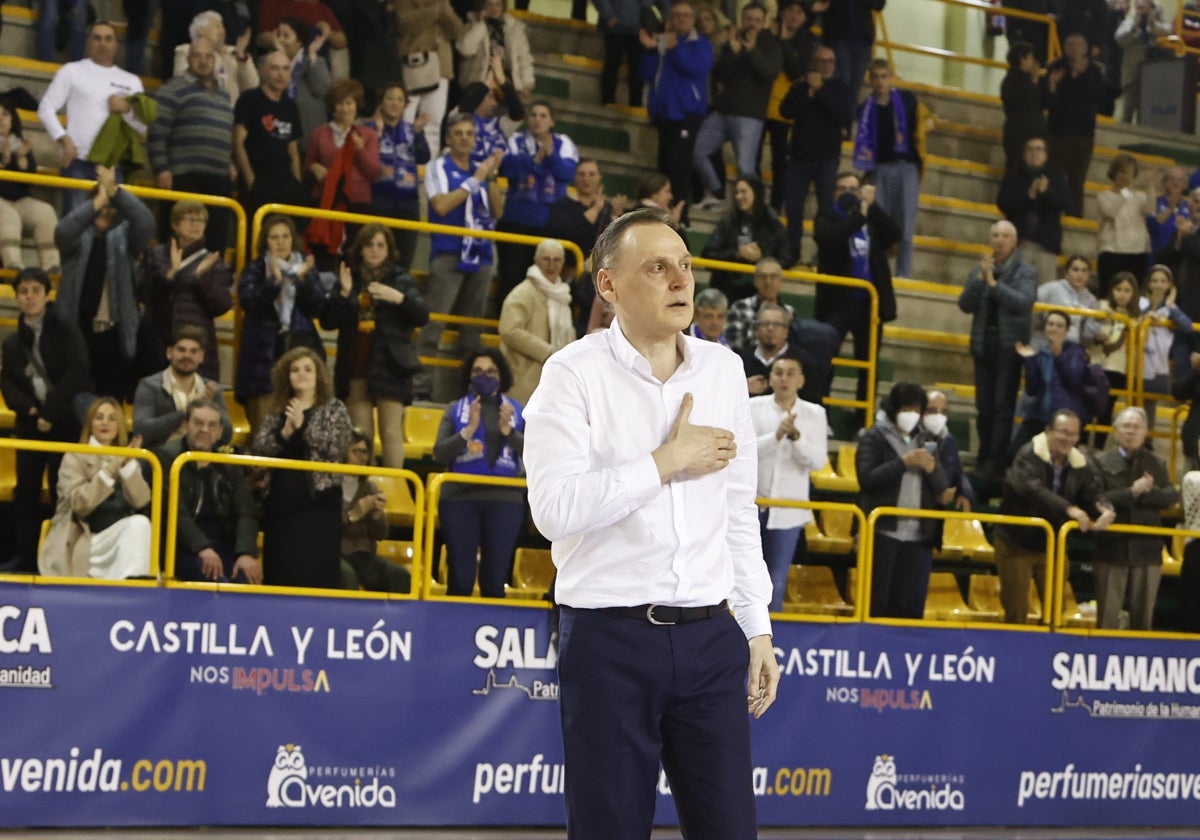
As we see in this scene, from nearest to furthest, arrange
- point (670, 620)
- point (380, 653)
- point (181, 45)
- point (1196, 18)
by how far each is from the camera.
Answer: point (670, 620), point (380, 653), point (181, 45), point (1196, 18)

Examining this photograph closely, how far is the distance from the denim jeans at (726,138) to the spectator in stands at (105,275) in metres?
5.72

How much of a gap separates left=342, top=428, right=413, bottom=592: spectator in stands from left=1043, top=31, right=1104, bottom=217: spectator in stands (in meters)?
9.39

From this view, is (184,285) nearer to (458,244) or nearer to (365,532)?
(365,532)

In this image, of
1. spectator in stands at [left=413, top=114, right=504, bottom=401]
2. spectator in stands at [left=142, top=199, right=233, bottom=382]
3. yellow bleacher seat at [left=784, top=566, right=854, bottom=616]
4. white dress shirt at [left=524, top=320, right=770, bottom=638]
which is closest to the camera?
white dress shirt at [left=524, top=320, right=770, bottom=638]

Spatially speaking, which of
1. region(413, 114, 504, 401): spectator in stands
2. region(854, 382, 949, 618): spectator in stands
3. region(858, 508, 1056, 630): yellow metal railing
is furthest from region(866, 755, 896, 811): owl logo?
region(413, 114, 504, 401): spectator in stands

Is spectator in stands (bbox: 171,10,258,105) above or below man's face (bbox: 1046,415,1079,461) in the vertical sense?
above

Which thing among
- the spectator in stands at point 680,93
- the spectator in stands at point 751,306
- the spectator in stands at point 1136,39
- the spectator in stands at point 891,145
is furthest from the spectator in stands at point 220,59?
the spectator in stands at point 1136,39

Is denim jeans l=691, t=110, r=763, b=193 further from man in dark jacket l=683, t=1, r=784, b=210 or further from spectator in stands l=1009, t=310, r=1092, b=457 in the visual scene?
spectator in stands l=1009, t=310, r=1092, b=457

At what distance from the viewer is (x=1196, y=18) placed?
2095 centimetres

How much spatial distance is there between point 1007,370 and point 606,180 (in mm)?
4391

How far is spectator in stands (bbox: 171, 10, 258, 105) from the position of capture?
38.7 feet

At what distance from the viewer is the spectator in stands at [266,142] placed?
11.9 metres

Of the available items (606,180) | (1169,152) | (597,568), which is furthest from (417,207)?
(1169,152)

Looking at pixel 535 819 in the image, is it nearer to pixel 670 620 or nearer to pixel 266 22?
pixel 670 620
